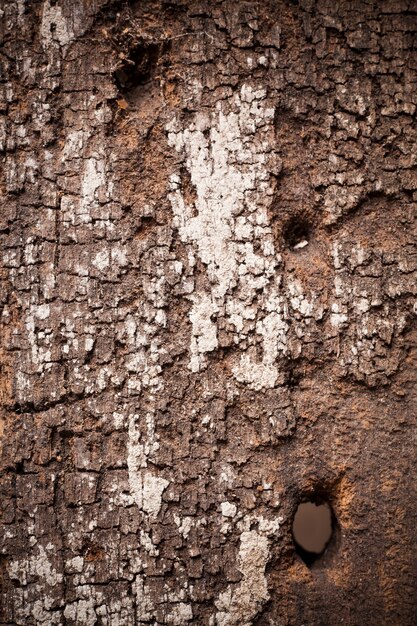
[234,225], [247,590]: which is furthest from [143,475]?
[234,225]

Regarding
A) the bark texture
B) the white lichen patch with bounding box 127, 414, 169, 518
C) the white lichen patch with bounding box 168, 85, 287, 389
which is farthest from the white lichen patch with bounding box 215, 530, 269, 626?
the white lichen patch with bounding box 168, 85, 287, 389

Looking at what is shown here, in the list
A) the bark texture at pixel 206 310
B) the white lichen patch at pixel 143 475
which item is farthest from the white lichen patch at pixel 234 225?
the white lichen patch at pixel 143 475

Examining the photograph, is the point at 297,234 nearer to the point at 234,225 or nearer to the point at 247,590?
the point at 234,225

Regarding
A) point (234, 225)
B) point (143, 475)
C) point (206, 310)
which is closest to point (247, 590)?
point (143, 475)

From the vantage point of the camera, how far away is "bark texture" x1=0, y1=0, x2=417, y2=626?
3.91ft

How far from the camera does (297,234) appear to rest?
1279 millimetres

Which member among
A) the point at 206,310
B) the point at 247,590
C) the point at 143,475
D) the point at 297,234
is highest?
the point at 297,234

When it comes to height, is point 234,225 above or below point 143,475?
above

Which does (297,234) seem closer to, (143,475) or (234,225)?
(234,225)

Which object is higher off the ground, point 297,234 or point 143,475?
point 297,234

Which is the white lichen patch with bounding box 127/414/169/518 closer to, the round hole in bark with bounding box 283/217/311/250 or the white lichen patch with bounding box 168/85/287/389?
the white lichen patch with bounding box 168/85/287/389

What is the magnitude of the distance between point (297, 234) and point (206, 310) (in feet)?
0.85

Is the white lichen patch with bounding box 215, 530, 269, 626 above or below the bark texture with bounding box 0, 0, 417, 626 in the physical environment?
below

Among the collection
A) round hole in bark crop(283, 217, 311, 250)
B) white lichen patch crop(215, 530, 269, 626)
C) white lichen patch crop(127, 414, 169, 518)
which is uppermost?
round hole in bark crop(283, 217, 311, 250)
